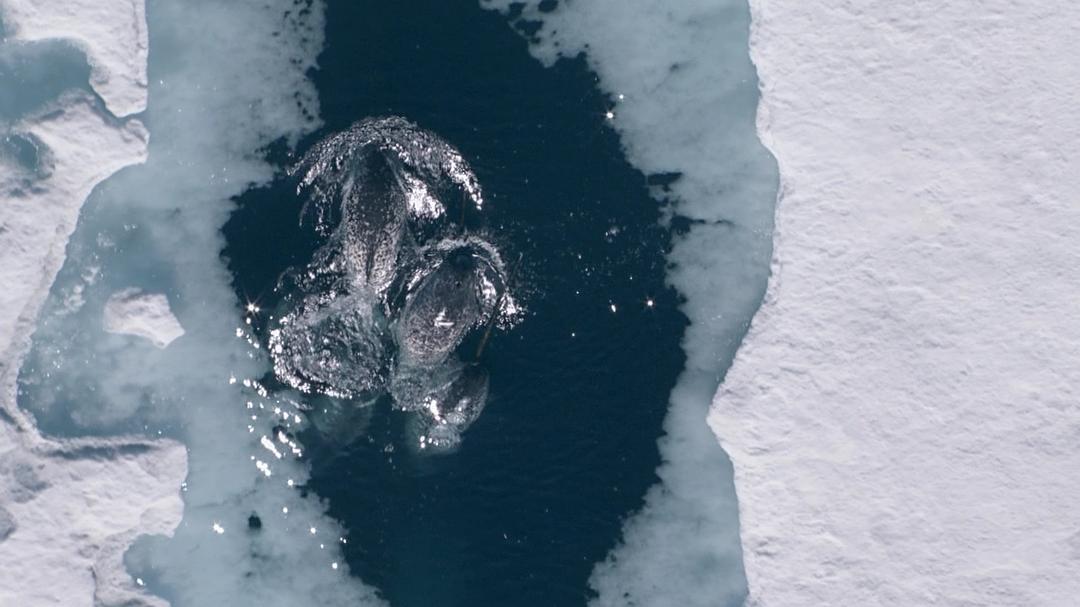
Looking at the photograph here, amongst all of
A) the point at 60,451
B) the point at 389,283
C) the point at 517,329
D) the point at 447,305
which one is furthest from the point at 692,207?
the point at 60,451

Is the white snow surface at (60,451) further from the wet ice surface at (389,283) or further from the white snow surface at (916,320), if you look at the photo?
the white snow surface at (916,320)

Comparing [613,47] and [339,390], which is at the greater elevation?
[613,47]

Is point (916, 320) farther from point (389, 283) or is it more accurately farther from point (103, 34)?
point (103, 34)

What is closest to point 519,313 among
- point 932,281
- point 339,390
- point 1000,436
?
point 339,390

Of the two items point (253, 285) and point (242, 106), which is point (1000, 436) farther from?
point (242, 106)

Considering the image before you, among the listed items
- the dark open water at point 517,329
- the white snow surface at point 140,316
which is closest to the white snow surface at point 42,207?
the white snow surface at point 140,316
